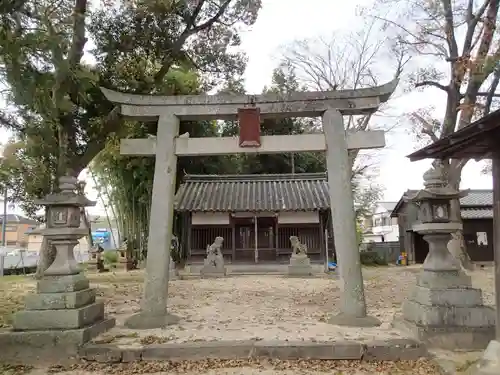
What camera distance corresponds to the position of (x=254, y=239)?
2094cm

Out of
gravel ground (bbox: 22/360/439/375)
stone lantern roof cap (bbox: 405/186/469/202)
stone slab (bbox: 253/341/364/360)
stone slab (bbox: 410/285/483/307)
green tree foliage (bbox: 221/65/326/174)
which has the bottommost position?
gravel ground (bbox: 22/360/439/375)

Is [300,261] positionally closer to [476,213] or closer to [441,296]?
[441,296]

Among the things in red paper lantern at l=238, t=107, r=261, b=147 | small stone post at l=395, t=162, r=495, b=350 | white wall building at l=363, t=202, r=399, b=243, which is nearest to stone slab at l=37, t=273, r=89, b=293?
red paper lantern at l=238, t=107, r=261, b=147

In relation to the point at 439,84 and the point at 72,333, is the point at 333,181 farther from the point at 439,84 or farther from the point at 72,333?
the point at 439,84

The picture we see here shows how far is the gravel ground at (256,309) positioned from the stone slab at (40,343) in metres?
0.44

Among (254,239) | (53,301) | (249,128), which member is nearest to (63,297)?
(53,301)

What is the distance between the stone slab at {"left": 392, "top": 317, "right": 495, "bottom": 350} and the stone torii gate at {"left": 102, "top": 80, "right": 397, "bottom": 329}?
119 centimetres

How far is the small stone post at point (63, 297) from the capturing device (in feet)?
18.8

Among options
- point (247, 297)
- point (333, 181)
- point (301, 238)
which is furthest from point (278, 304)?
point (301, 238)

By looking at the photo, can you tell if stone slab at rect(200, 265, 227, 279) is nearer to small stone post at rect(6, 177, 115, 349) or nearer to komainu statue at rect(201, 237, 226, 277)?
komainu statue at rect(201, 237, 226, 277)

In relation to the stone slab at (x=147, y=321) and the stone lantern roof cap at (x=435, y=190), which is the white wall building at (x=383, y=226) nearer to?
the stone lantern roof cap at (x=435, y=190)

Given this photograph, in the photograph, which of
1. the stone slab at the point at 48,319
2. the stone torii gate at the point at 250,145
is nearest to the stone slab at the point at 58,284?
the stone slab at the point at 48,319

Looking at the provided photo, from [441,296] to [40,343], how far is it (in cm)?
586

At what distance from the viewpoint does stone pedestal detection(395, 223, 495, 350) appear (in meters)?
5.71
